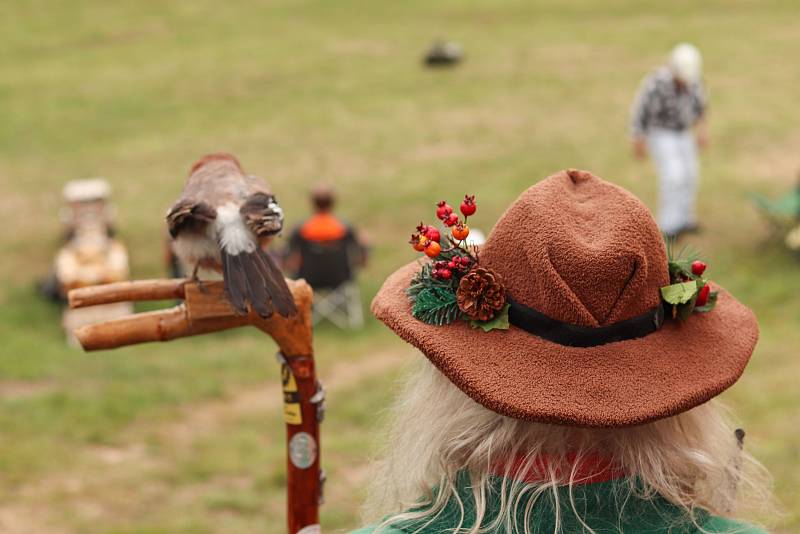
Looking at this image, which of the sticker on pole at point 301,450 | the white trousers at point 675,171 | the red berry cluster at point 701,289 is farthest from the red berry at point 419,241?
the white trousers at point 675,171

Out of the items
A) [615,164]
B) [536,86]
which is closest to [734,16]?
[536,86]

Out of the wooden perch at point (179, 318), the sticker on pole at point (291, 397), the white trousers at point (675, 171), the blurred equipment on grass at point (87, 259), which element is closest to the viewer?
the wooden perch at point (179, 318)

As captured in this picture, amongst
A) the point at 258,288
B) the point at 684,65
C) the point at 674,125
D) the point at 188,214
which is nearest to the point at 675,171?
the point at 674,125

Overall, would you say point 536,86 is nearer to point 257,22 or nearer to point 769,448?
point 257,22

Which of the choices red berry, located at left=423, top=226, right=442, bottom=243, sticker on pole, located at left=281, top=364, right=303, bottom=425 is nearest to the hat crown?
red berry, located at left=423, top=226, right=442, bottom=243

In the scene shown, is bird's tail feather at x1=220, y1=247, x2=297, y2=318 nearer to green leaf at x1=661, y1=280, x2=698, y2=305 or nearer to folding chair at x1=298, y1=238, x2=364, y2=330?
green leaf at x1=661, y1=280, x2=698, y2=305

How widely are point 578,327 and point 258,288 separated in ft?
2.44

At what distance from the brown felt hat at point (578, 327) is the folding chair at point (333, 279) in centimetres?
642

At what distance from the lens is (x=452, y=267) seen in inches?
75.7

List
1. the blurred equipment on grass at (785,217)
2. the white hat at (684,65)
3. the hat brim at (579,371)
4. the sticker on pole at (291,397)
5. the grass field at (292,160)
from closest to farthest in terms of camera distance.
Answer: the hat brim at (579,371) → the sticker on pole at (291,397) → the grass field at (292,160) → the blurred equipment on grass at (785,217) → the white hat at (684,65)

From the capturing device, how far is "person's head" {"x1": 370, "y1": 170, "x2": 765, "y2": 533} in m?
1.77

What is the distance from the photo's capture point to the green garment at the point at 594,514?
1.83 meters

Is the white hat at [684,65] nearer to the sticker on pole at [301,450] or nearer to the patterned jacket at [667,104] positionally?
the patterned jacket at [667,104]

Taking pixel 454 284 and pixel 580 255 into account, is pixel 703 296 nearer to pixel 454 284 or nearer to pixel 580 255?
pixel 580 255
